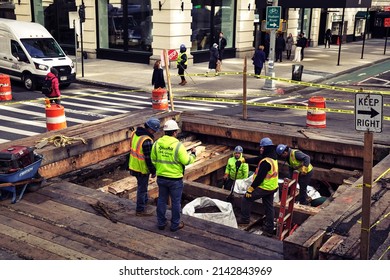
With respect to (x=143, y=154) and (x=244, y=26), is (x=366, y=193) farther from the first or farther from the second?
(x=244, y=26)

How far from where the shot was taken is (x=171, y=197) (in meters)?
7.47

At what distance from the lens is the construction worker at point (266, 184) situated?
29.6ft

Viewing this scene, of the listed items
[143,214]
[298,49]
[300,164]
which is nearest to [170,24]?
[298,49]

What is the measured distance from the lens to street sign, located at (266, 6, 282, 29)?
71.7 feet

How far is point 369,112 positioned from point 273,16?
1662 cm

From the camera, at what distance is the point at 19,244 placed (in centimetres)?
711

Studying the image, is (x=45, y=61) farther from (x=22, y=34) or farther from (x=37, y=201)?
(x=37, y=201)

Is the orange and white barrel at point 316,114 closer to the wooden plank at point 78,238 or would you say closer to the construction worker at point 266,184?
the construction worker at point 266,184

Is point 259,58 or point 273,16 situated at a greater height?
point 273,16

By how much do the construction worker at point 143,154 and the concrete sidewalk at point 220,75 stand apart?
37.1 feet

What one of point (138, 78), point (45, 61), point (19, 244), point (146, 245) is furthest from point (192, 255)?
point (138, 78)

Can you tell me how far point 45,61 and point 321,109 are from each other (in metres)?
13.0

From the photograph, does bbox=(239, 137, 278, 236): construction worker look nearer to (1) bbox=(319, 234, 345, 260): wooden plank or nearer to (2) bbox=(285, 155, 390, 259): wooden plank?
(2) bbox=(285, 155, 390, 259): wooden plank

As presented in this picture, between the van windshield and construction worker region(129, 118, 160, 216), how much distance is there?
51.0 feet
